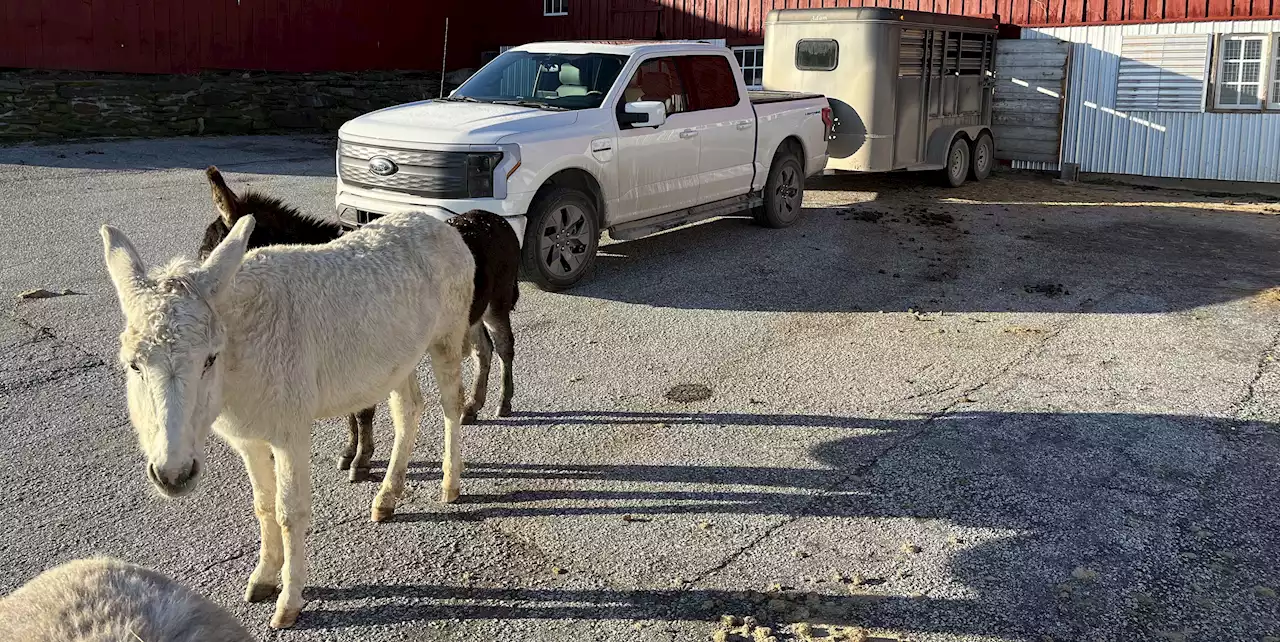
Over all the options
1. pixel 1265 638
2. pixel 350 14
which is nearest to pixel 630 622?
pixel 1265 638

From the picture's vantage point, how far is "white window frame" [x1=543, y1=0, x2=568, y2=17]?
23859 millimetres

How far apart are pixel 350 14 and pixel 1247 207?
1871 cm

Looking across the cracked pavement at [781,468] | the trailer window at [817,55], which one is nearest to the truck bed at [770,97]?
the trailer window at [817,55]

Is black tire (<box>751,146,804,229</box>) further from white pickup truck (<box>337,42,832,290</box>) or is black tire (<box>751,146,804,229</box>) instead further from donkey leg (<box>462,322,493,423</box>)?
donkey leg (<box>462,322,493,423</box>)

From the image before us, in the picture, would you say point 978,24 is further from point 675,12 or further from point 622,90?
point 622,90

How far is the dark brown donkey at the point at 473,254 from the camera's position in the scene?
5531mm

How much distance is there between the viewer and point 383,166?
912 cm

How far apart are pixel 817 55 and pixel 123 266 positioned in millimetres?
12551

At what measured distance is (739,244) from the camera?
1165cm

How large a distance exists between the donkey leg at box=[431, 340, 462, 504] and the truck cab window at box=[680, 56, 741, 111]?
6137 mm

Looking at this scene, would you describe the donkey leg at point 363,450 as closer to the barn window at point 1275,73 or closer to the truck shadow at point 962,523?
the truck shadow at point 962,523

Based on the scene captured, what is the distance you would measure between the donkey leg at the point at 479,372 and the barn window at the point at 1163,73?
14451mm

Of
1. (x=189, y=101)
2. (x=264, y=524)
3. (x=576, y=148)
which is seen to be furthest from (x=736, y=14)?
(x=264, y=524)

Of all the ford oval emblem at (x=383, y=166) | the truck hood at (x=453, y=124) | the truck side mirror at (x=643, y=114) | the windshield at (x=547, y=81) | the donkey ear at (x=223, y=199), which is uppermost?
the windshield at (x=547, y=81)
